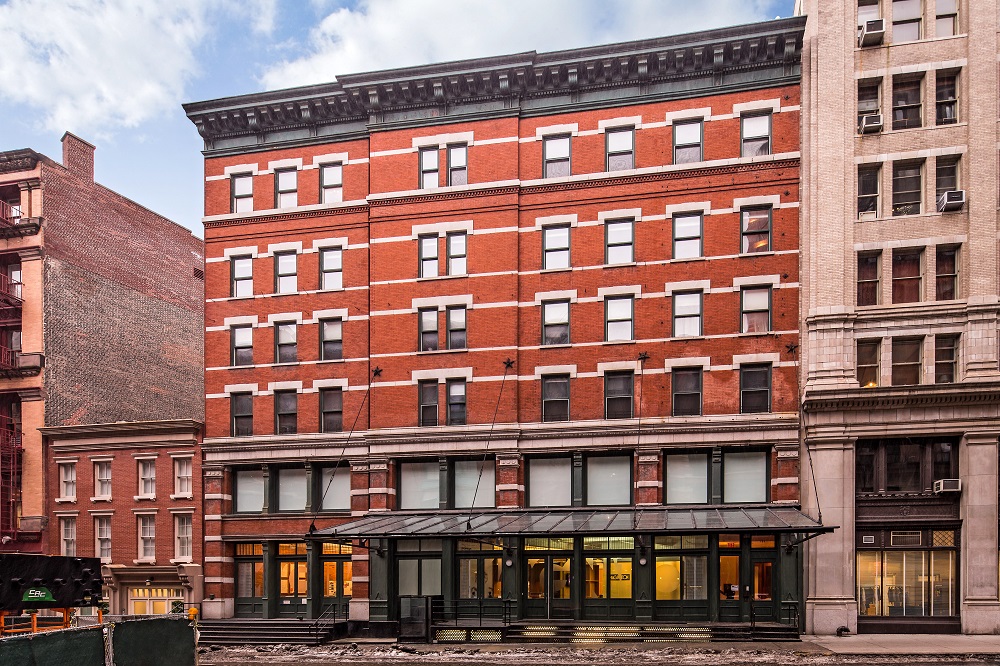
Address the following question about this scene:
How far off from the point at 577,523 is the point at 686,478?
4.90m

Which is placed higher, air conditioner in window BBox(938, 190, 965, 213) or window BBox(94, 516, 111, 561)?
air conditioner in window BBox(938, 190, 965, 213)

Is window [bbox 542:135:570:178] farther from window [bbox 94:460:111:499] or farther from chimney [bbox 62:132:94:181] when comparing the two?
chimney [bbox 62:132:94:181]

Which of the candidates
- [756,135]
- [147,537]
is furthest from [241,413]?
[756,135]

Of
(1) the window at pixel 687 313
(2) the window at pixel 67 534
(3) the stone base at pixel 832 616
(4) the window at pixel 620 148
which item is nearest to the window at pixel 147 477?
(2) the window at pixel 67 534

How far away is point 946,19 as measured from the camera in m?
29.2

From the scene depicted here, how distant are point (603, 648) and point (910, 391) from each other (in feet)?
43.7

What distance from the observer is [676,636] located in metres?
27.1

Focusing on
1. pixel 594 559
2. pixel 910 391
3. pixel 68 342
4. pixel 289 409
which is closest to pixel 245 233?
pixel 289 409

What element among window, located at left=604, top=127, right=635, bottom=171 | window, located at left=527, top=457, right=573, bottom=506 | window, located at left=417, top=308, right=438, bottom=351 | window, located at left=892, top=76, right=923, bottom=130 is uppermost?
window, located at left=892, top=76, right=923, bottom=130

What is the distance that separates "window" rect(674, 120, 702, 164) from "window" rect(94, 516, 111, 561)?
2821 centimetres

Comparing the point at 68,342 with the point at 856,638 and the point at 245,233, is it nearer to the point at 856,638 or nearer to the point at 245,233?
the point at 245,233

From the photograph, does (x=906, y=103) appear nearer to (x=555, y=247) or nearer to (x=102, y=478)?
(x=555, y=247)

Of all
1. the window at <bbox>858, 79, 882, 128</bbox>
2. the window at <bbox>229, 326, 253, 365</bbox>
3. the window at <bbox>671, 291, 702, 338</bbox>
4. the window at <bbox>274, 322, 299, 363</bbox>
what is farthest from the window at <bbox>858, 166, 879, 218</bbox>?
the window at <bbox>229, 326, 253, 365</bbox>

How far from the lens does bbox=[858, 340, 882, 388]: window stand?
28828mm
